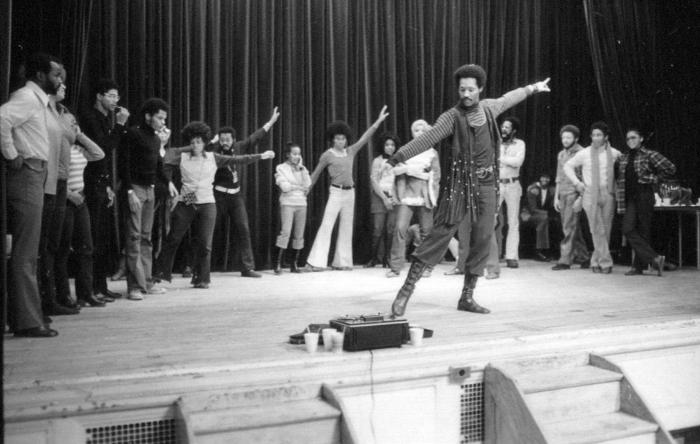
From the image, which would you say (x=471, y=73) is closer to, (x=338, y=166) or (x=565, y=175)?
(x=338, y=166)

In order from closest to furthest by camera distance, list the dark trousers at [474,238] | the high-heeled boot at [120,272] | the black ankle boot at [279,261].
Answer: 1. the dark trousers at [474,238]
2. the high-heeled boot at [120,272]
3. the black ankle boot at [279,261]

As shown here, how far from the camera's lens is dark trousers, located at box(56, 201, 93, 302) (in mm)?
4637

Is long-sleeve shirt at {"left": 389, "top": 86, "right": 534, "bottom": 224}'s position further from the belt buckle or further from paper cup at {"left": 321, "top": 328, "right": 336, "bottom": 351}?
paper cup at {"left": 321, "top": 328, "right": 336, "bottom": 351}

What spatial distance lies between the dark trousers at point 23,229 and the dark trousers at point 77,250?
2.92 feet

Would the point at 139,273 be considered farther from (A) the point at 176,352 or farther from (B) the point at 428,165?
(B) the point at 428,165

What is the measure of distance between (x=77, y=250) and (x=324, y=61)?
171 inches

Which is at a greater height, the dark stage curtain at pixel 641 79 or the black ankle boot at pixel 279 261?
the dark stage curtain at pixel 641 79

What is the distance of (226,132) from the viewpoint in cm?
675

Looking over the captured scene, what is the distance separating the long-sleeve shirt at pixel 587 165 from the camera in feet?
23.8

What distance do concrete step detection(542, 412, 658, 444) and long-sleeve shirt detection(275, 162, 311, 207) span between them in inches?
178

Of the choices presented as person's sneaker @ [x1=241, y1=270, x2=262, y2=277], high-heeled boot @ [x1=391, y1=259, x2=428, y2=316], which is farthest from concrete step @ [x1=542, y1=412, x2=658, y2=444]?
person's sneaker @ [x1=241, y1=270, x2=262, y2=277]

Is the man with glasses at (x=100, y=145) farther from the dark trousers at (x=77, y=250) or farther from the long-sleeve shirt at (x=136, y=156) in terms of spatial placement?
the dark trousers at (x=77, y=250)

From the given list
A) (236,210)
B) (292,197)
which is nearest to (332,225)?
(292,197)

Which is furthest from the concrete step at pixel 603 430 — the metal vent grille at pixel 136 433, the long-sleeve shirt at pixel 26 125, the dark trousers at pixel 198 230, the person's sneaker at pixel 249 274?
the person's sneaker at pixel 249 274
